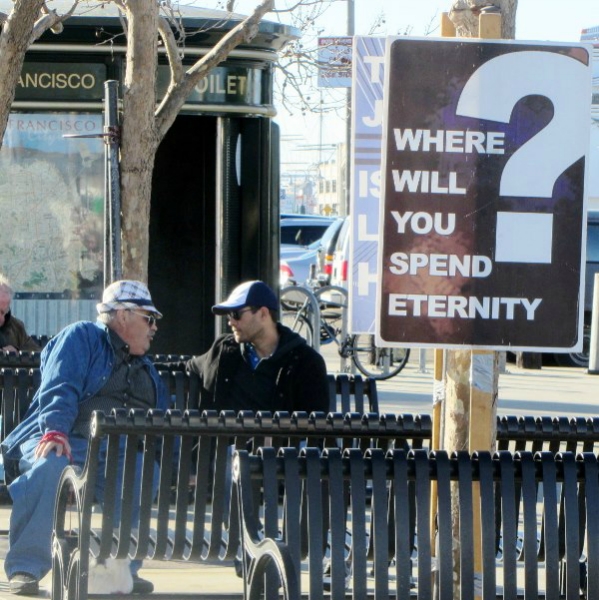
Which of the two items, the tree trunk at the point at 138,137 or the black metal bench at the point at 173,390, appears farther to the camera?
the tree trunk at the point at 138,137

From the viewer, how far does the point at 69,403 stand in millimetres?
6023

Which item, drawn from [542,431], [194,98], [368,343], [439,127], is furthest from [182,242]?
[439,127]

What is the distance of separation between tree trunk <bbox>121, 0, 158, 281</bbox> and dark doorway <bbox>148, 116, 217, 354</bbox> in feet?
8.81

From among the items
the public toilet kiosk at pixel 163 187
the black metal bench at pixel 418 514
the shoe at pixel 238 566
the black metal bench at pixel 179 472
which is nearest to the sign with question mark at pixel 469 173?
the black metal bench at pixel 418 514

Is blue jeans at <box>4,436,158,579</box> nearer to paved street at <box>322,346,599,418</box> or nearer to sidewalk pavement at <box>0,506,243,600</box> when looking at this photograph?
sidewalk pavement at <box>0,506,243,600</box>

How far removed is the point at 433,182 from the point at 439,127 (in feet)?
0.53

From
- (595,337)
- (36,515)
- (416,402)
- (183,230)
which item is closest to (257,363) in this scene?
(36,515)

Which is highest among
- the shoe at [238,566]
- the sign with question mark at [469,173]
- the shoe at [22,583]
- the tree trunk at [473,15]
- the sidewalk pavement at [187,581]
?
the tree trunk at [473,15]

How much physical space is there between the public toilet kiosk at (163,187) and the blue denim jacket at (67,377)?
4.69 metres

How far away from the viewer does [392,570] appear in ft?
21.6

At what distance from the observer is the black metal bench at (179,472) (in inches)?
214

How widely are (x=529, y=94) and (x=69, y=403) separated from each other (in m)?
2.60

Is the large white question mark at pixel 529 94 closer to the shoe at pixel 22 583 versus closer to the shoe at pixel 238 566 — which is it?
the shoe at pixel 238 566

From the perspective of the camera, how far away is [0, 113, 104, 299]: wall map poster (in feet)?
36.4
